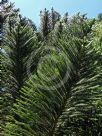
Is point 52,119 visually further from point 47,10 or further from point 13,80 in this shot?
point 47,10

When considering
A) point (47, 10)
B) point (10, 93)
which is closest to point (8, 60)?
point (10, 93)

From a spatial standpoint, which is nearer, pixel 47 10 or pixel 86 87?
pixel 86 87

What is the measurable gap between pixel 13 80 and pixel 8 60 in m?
0.36

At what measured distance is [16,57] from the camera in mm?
6020

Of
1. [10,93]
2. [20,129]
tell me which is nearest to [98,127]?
[20,129]

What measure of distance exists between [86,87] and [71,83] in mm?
156

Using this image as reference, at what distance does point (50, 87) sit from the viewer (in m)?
4.37

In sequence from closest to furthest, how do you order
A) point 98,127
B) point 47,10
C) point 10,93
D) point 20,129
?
point 20,129 → point 98,127 → point 10,93 → point 47,10

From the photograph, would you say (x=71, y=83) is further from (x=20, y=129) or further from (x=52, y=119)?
(x=20, y=129)

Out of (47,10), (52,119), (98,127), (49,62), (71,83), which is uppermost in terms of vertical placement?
(47,10)

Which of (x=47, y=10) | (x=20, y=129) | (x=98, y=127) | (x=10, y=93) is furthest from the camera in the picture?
(x=47, y=10)

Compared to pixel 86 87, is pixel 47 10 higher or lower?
higher

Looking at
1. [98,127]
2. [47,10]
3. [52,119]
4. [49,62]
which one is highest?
[47,10]

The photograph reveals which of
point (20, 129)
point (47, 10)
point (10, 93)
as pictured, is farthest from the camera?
point (47, 10)
